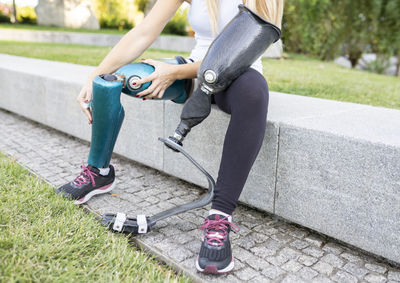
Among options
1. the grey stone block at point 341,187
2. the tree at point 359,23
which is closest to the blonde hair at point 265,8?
the grey stone block at point 341,187

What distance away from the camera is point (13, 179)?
235 cm

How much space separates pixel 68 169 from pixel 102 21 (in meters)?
20.4

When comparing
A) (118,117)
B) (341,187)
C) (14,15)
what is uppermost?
(118,117)

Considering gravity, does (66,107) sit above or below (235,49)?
below

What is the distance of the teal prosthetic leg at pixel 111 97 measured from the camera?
1862 mm

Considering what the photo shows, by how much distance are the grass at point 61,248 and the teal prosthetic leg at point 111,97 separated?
0.33 meters

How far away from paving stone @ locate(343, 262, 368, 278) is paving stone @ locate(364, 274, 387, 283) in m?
0.02

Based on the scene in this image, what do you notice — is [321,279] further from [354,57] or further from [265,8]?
[354,57]

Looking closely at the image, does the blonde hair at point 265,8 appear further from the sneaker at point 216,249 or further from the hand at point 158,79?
the sneaker at point 216,249

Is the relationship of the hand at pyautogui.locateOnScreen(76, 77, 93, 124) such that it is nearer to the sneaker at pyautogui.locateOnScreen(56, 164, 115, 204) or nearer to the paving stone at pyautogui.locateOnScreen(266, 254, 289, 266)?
the sneaker at pyautogui.locateOnScreen(56, 164, 115, 204)

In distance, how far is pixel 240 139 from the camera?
1618 millimetres

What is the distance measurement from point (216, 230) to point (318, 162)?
560mm

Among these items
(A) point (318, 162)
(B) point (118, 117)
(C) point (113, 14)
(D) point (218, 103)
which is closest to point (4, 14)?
(C) point (113, 14)

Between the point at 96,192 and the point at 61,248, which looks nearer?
the point at 61,248
